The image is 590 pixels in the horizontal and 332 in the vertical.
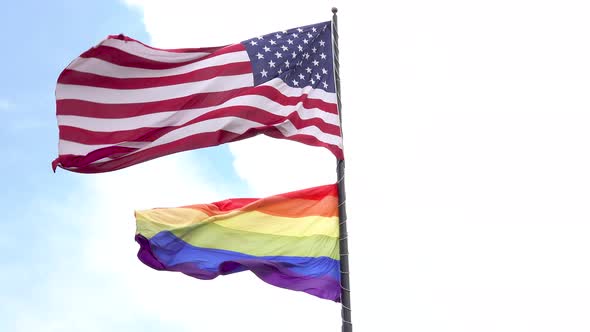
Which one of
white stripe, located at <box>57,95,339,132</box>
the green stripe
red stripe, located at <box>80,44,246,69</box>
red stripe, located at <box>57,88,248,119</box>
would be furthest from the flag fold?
red stripe, located at <box>80,44,246,69</box>

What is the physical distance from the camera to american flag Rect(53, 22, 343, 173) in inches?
431

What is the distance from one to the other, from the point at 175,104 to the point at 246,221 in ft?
6.78

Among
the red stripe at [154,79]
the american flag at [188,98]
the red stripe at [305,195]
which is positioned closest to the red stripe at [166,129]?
the american flag at [188,98]

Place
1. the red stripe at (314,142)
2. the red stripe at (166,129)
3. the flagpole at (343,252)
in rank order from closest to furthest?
1. the flagpole at (343,252)
2. the red stripe at (314,142)
3. the red stripe at (166,129)

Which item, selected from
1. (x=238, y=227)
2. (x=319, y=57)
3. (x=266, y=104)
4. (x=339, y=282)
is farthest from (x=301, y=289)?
(x=319, y=57)

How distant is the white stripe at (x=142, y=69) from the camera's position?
36.6 ft

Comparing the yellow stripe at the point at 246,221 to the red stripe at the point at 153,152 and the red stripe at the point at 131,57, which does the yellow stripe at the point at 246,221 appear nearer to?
the red stripe at the point at 153,152

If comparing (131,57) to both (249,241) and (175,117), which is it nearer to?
(175,117)

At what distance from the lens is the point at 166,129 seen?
36.6ft

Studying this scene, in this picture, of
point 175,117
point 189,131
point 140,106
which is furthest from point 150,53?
point 189,131

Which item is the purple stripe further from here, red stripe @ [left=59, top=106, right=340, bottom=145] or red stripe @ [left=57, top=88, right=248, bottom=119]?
red stripe @ [left=57, top=88, right=248, bottom=119]

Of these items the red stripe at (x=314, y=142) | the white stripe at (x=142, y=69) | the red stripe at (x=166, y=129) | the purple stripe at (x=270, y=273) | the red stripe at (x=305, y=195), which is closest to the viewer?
the purple stripe at (x=270, y=273)

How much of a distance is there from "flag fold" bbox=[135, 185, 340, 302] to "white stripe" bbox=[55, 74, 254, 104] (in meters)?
1.80

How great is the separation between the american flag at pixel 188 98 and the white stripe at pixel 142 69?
2 centimetres
